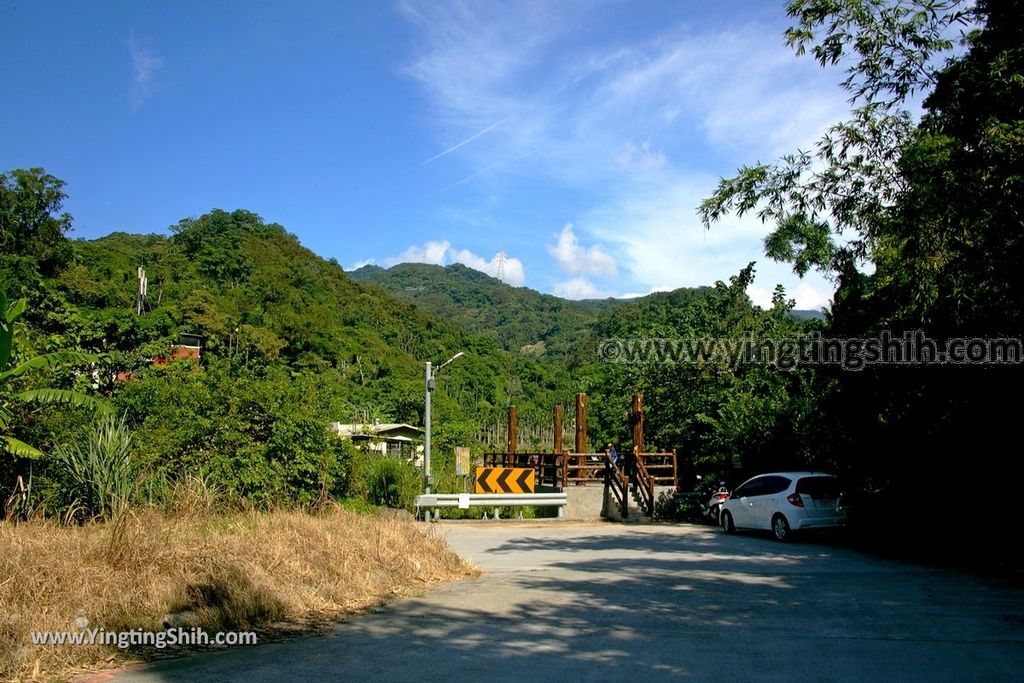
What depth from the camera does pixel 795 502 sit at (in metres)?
18.8

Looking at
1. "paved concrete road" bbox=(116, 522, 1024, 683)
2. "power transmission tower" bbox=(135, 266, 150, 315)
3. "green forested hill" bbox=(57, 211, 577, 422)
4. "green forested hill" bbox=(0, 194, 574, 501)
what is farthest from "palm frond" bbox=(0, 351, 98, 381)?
"power transmission tower" bbox=(135, 266, 150, 315)

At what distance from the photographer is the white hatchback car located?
734 inches

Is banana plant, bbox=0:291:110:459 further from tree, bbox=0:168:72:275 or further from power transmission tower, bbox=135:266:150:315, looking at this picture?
power transmission tower, bbox=135:266:150:315

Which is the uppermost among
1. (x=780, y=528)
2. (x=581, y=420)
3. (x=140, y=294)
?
(x=140, y=294)

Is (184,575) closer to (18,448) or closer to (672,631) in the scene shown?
(672,631)

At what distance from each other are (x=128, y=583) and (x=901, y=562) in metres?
13.1

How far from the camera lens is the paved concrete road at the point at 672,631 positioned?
710 cm

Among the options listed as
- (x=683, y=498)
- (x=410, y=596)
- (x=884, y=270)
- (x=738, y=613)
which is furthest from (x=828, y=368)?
(x=410, y=596)

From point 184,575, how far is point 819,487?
14459 millimetres

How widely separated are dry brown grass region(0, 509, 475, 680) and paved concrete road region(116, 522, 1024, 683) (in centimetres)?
58

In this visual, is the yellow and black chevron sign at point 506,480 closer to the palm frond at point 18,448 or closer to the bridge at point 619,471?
the bridge at point 619,471

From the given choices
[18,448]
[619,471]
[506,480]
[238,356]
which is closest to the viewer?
[18,448]

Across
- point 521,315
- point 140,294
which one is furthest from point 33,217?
point 521,315

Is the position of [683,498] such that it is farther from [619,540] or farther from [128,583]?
[128,583]
